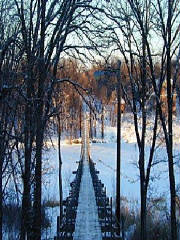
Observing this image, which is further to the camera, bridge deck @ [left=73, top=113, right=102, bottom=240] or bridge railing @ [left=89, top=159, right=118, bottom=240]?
bridge deck @ [left=73, top=113, right=102, bottom=240]

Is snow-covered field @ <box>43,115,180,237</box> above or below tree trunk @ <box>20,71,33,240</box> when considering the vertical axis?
below

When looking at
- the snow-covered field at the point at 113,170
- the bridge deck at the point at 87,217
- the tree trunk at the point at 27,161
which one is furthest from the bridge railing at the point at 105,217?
the tree trunk at the point at 27,161

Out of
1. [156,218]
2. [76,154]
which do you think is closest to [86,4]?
[156,218]

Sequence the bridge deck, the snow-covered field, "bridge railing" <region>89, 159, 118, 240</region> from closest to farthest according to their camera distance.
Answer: "bridge railing" <region>89, 159, 118, 240</region>, the bridge deck, the snow-covered field

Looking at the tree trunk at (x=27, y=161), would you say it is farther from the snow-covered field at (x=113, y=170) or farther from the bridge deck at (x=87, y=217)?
the bridge deck at (x=87, y=217)

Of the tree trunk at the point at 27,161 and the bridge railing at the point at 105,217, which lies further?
the bridge railing at the point at 105,217

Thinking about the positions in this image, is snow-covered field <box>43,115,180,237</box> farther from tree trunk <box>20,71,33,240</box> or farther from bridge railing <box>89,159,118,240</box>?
tree trunk <box>20,71,33,240</box>

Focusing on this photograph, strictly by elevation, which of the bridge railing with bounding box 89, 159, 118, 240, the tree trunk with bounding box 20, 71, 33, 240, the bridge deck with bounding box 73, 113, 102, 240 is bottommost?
the bridge deck with bounding box 73, 113, 102, 240

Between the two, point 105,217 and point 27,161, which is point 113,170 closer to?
point 105,217

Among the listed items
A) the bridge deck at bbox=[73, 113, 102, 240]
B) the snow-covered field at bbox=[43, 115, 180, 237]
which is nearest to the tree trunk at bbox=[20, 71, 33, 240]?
the snow-covered field at bbox=[43, 115, 180, 237]

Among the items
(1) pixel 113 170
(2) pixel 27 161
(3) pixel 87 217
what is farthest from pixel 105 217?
(1) pixel 113 170

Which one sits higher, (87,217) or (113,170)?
(87,217)

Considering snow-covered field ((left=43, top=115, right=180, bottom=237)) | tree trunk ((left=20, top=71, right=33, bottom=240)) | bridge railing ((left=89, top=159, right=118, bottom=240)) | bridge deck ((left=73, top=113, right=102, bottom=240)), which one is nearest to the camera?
tree trunk ((left=20, top=71, right=33, bottom=240))

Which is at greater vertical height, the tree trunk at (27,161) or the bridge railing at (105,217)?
the tree trunk at (27,161)
